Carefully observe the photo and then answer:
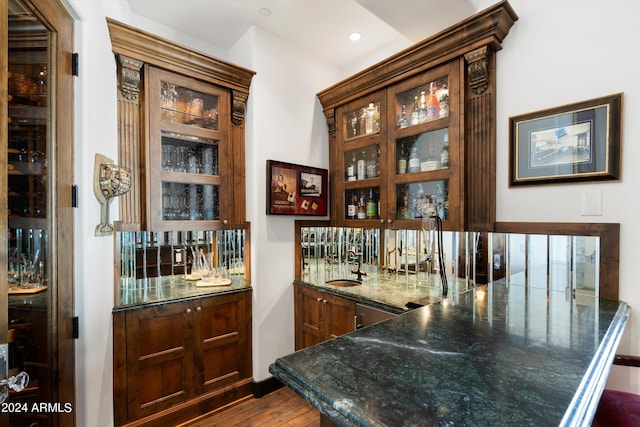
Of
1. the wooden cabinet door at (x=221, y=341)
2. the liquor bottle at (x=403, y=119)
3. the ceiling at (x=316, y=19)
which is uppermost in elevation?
the ceiling at (x=316, y=19)

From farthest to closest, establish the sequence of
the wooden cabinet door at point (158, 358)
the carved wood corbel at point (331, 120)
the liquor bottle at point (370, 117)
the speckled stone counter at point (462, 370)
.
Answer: the carved wood corbel at point (331, 120) < the liquor bottle at point (370, 117) < the wooden cabinet door at point (158, 358) < the speckled stone counter at point (462, 370)

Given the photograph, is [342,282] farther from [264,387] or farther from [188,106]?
[188,106]

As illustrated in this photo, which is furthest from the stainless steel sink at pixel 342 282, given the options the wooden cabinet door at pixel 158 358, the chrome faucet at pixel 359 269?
the wooden cabinet door at pixel 158 358

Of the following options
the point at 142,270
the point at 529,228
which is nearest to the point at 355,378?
the point at 529,228

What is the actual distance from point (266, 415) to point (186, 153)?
84.5 inches

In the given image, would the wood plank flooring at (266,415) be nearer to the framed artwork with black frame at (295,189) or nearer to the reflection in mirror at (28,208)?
the reflection in mirror at (28,208)

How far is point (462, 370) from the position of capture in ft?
2.51

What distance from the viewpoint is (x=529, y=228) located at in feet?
5.57

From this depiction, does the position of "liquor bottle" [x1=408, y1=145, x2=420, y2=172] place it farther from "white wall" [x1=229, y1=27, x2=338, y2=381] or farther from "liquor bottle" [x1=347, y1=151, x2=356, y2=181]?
"white wall" [x1=229, y1=27, x2=338, y2=381]

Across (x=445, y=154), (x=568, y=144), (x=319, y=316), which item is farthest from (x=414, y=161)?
(x=319, y=316)

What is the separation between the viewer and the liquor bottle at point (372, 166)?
2.57 meters

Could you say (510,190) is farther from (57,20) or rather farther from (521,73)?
(57,20)

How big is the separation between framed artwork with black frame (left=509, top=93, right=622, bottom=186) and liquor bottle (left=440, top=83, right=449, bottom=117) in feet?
1.34

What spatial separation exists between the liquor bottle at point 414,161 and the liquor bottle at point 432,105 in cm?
26
